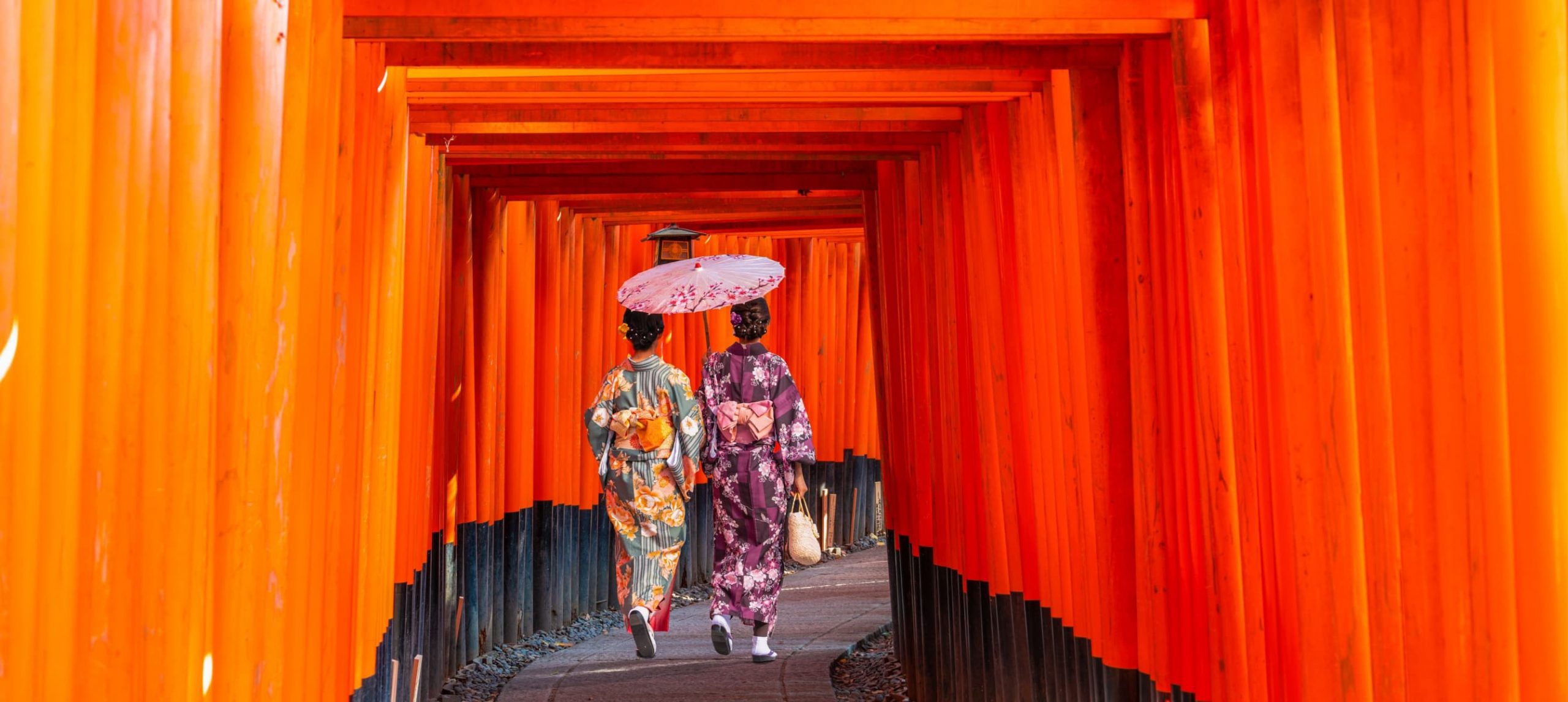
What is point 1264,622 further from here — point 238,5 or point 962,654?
point 962,654

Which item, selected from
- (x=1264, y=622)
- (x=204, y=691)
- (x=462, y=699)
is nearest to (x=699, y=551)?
(x=462, y=699)

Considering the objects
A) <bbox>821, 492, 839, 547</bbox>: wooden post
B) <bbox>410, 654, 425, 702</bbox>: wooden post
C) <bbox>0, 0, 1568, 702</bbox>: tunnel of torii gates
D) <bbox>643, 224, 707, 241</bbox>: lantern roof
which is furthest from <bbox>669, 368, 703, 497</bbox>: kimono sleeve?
<bbox>821, 492, 839, 547</bbox>: wooden post

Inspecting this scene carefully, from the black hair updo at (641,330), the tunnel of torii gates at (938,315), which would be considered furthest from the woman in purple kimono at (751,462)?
the tunnel of torii gates at (938,315)

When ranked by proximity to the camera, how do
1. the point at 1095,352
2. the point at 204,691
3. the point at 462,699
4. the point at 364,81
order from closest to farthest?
the point at 204,691 → the point at 364,81 → the point at 1095,352 → the point at 462,699

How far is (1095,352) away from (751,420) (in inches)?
158

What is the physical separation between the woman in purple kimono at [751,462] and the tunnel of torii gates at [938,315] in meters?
0.82

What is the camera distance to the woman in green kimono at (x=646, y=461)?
7977mm

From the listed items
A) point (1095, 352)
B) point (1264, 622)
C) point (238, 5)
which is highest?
point (238, 5)

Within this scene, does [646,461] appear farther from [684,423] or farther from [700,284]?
[700,284]

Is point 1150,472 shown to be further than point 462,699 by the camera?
No

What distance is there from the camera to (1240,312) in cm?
352

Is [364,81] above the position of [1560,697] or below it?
above

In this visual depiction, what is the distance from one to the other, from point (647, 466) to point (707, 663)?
1.12 metres

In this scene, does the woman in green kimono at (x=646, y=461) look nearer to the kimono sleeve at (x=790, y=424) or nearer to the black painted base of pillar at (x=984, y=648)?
the kimono sleeve at (x=790, y=424)
